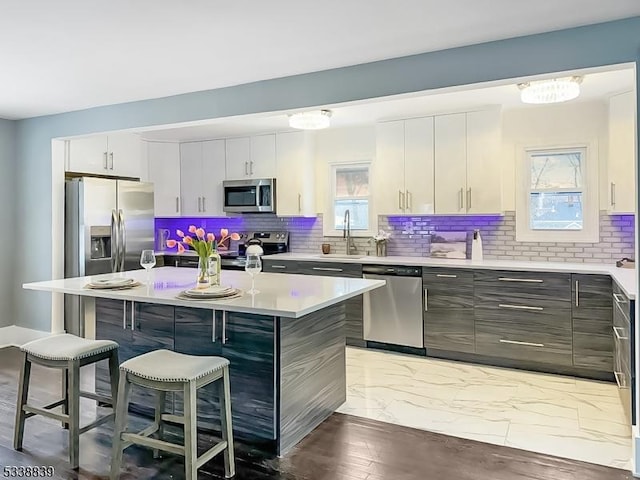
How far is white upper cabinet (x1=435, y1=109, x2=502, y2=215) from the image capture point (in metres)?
4.56

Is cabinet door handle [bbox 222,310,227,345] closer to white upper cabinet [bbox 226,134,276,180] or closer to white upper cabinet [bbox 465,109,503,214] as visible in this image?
white upper cabinet [bbox 465,109,503,214]

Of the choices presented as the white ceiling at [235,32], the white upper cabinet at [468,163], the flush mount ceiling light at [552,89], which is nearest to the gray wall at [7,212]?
the white ceiling at [235,32]

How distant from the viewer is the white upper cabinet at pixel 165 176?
240 inches

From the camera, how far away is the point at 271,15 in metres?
2.50

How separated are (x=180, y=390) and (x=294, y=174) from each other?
3623 millimetres

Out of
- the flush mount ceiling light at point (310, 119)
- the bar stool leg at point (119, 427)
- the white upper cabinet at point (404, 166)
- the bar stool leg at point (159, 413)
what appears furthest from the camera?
the white upper cabinet at point (404, 166)

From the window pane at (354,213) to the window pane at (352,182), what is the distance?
3.6 inches

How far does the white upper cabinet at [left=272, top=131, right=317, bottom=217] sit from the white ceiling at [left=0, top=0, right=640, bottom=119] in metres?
1.97

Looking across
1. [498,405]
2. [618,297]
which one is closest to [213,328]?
[498,405]

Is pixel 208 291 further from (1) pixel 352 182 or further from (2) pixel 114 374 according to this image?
(1) pixel 352 182

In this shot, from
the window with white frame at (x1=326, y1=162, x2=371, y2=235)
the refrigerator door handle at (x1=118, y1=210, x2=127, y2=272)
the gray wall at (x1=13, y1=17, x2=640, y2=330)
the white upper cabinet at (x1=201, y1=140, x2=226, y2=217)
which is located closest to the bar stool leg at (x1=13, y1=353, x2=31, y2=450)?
the gray wall at (x1=13, y1=17, x2=640, y2=330)

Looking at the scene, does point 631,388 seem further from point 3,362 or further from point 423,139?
point 3,362

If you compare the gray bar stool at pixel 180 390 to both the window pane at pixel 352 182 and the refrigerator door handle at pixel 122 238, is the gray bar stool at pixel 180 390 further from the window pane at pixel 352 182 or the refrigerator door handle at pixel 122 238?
the window pane at pixel 352 182

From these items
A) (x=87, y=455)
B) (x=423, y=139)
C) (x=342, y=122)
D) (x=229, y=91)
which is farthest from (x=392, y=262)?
(x=87, y=455)
